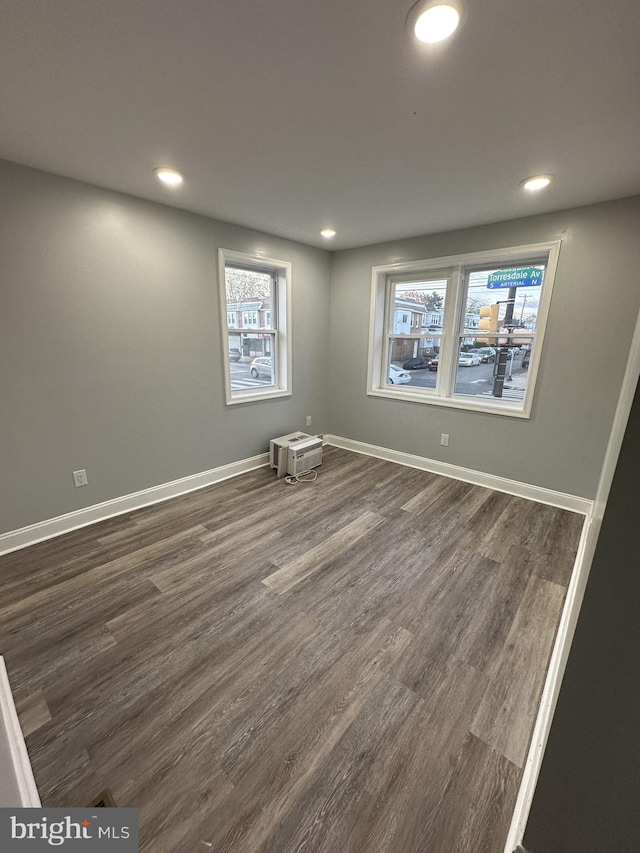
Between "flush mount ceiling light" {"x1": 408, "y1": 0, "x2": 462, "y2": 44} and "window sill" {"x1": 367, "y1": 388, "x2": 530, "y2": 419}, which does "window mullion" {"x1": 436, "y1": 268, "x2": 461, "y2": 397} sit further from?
"flush mount ceiling light" {"x1": 408, "y1": 0, "x2": 462, "y2": 44}

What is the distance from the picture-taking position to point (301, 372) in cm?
413

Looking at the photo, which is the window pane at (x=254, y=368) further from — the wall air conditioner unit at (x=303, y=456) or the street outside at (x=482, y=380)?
the street outside at (x=482, y=380)

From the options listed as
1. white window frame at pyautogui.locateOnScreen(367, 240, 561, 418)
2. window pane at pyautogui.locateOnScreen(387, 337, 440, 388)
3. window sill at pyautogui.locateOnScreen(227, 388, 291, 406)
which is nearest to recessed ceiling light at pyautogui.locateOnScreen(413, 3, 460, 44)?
white window frame at pyautogui.locateOnScreen(367, 240, 561, 418)

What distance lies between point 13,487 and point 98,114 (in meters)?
2.26

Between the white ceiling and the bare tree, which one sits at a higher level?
the white ceiling

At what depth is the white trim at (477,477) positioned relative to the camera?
9.64 feet

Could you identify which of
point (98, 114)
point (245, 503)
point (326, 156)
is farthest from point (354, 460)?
point (98, 114)

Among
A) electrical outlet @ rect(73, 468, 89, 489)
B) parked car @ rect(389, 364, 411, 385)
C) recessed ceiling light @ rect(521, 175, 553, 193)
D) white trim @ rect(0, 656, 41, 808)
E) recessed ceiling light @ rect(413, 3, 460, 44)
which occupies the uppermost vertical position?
recessed ceiling light @ rect(521, 175, 553, 193)

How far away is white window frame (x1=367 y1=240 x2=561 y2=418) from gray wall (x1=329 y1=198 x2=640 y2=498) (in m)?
0.06

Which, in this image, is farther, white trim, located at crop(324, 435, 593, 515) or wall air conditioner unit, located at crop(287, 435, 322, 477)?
wall air conditioner unit, located at crop(287, 435, 322, 477)

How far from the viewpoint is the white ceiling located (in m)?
1.08

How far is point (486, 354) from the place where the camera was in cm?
333

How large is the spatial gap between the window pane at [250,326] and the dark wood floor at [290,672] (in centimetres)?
168
